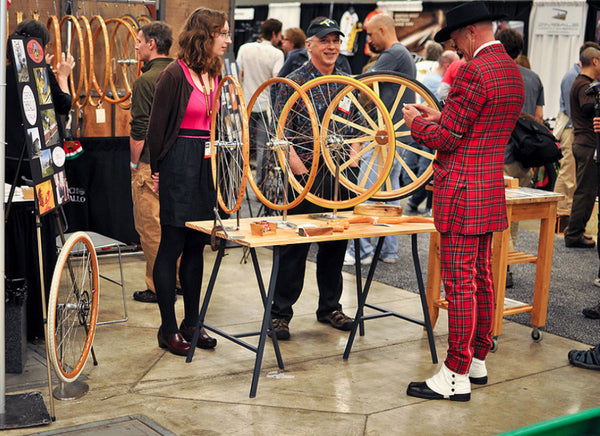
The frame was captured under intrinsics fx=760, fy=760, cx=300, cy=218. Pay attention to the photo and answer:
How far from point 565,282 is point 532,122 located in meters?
1.35

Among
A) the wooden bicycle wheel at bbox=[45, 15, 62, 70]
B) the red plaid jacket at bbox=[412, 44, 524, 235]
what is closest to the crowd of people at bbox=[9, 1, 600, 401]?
the red plaid jacket at bbox=[412, 44, 524, 235]

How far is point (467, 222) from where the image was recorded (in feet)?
10.8

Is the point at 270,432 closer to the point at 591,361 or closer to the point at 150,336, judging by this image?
the point at 150,336

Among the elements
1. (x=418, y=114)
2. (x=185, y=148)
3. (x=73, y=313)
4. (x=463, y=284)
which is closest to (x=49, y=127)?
(x=185, y=148)

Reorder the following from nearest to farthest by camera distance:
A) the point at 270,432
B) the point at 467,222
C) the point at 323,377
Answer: the point at 270,432 → the point at 467,222 → the point at 323,377

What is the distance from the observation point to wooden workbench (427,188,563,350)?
4164mm

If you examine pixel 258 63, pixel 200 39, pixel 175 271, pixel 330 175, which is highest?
pixel 200 39

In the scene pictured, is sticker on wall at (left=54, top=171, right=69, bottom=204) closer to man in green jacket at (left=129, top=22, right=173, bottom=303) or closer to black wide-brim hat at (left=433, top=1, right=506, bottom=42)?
man in green jacket at (left=129, top=22, right=173, bottom=303)

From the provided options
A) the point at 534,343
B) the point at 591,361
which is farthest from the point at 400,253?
the point at 591,361

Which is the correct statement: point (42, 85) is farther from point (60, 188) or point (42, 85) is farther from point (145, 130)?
point (145, 130)

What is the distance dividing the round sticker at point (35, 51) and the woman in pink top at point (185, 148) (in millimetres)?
573

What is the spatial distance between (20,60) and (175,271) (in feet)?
4.36

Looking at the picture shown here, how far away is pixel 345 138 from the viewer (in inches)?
160

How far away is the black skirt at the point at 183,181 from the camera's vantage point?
3.76 meters
